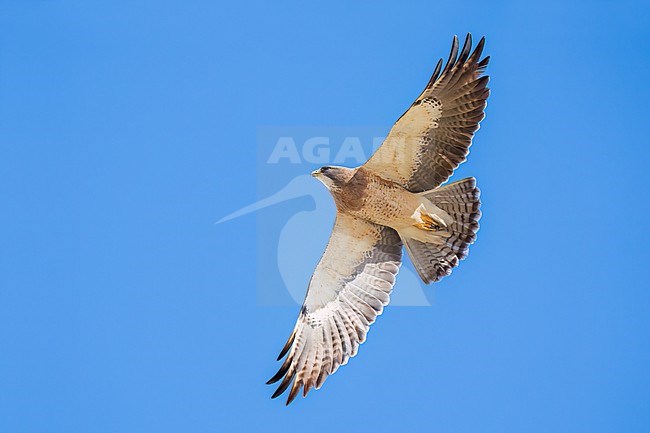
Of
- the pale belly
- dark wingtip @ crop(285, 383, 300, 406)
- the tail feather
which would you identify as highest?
the pale belly

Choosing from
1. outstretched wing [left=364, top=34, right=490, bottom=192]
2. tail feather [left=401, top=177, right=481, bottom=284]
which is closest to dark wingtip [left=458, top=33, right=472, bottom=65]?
outstretched wing [left=364, top=34, right=490, bottom=192]

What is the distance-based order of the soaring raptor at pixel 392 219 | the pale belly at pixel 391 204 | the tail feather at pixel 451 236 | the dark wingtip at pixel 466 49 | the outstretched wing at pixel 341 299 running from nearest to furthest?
1. the dark wingtip at pixel 466 49
2. the soaring raptor at pixel 392 219
3. the tail feather at pixel 451 236
4. the pale belly at pixel 391 204
5. the outstretched wing at pixel 341 299

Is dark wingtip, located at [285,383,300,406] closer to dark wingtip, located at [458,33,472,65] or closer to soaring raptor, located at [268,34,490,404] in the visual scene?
soaring raptor, located at [268,34,490,404]

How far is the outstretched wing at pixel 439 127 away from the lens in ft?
26.0

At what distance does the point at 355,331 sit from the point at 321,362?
474mm

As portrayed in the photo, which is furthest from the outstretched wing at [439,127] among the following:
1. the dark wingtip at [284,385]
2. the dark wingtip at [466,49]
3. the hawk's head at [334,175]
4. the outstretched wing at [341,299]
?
the dark wingtip at [284,385]

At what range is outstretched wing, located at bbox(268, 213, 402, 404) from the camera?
8.70 m

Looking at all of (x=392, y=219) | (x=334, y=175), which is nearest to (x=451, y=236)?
(x=392, y=219)

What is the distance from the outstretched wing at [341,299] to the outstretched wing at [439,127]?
30.3 inches

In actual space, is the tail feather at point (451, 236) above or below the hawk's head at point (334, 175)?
below

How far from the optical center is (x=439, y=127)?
814cm

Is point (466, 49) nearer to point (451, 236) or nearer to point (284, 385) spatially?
point (451, 236)

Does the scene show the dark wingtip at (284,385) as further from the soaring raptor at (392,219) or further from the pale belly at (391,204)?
the pale belly at (391,204)

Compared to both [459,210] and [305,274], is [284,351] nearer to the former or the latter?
[459,210]
